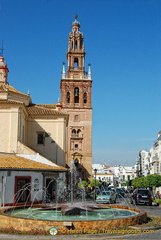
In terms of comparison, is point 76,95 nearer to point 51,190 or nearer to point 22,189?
point 51,190

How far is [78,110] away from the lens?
58500mm

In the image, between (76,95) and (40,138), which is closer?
(40,138)

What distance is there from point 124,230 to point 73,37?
59.6m

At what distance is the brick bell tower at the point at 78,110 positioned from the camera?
2229 inches

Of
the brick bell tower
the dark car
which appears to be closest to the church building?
the brick bell tower

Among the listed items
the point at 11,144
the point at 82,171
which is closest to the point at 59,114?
the point at 11,144

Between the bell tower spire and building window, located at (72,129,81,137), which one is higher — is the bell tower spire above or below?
above

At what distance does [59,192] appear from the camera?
2625 cm

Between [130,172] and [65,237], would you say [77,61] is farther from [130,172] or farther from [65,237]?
[130,172]

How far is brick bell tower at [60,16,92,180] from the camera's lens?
56.6m

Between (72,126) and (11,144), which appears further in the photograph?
(72,126)

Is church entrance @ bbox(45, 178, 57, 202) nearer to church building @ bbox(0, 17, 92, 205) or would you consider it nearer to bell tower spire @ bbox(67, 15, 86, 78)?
church building @ bbox(0, 17, 92, 205)

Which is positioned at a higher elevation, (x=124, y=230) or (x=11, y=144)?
(x=11, y=144)

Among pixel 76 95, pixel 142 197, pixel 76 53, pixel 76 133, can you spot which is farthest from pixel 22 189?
pixel 76 53
